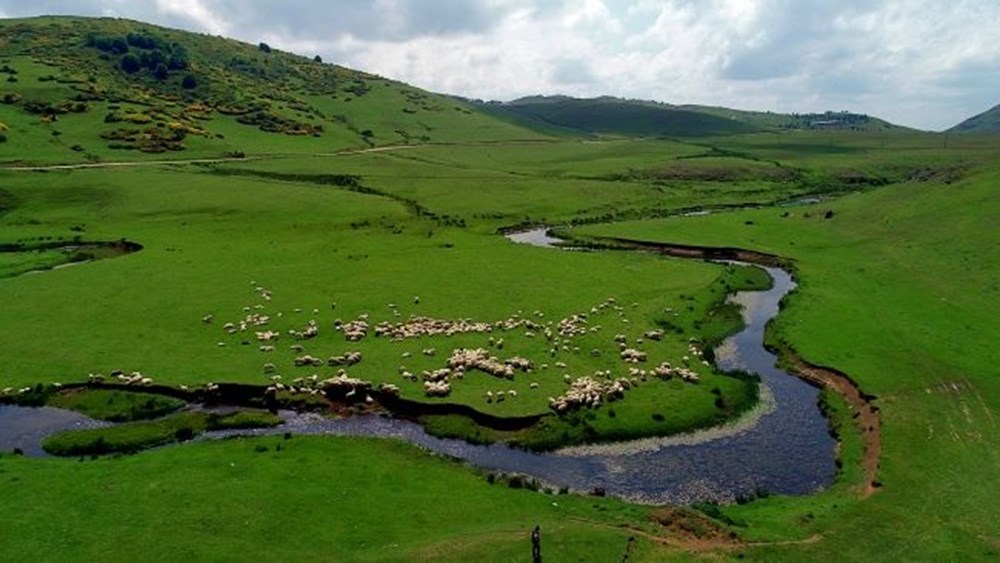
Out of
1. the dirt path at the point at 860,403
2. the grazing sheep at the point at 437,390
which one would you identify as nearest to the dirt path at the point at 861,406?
the dirt path at the point at 860,403

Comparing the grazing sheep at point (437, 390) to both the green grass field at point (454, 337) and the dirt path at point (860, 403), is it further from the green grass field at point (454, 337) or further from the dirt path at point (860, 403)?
the dirt path at point (860, 403)

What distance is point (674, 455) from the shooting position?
3962cm

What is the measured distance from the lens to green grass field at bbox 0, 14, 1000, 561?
101 feet

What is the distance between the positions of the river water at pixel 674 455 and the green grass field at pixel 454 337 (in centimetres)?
134

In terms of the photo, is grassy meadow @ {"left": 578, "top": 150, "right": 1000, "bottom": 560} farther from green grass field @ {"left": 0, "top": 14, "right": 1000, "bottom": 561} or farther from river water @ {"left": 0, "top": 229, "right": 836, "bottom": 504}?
river water @ {"left": 0, "top": 229, "right": 836, "bottom": 504}

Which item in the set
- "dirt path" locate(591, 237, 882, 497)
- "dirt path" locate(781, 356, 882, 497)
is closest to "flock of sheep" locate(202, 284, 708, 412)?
"dirt path" locate(591, 237, 882, 497)

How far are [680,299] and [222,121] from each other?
155m

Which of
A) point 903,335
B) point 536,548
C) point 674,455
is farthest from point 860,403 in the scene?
point 536,548

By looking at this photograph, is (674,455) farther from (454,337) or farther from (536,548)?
(454,337)

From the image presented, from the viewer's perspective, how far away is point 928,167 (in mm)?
175750

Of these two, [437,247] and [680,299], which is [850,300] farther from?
[437,247]

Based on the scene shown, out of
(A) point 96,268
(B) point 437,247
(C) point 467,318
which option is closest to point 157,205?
(A) point 96,268

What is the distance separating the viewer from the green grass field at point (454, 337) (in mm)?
30734

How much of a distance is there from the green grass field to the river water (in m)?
1.34
